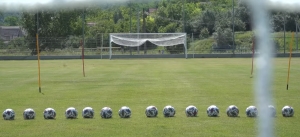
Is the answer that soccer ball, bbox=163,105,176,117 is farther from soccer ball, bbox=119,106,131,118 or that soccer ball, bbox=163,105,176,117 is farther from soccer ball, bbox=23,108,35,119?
soccer ball, bbox=23,108,35,119

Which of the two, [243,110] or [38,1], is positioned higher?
[38,1]

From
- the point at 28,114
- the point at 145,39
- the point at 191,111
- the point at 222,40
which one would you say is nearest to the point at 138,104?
the point at 191,111

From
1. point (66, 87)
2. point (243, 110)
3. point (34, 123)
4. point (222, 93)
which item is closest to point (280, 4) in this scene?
point (34, 123)

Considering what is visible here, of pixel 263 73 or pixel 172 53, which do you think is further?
pixel 172 53

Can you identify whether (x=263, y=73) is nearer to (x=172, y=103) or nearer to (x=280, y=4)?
(x=280, y=4)

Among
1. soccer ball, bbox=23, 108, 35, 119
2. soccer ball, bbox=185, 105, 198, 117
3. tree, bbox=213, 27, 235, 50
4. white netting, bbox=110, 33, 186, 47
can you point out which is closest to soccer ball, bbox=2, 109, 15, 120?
soccer ball, bbox=23, 108, 35, 119

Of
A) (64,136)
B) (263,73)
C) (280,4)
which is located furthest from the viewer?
(64,136)

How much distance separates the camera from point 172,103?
55.9ft

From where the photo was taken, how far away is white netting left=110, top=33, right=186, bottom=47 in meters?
62.4

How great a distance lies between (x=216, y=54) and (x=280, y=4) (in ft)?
206

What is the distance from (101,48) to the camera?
64.8 meters

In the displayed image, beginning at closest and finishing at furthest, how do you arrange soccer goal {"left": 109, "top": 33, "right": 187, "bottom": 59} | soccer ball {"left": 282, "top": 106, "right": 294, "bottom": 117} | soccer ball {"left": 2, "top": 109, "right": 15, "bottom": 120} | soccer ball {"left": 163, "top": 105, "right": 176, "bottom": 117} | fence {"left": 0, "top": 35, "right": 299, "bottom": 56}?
soccer ball {"left": 282, "top": 106, "right": 294, "bottom": 117}
soccer ball {"left": 2, "top": 109, "right": 15, "bottom": 120}
soccer ball {"left": 163, "top": 105, "right": 176, "bottom": 117}
soccer goal {"left": 109, "top": 33, "right": 187, "bottom": 59}
fence {"left": 0, "top": 35, "right": 299, "bottom": 56}

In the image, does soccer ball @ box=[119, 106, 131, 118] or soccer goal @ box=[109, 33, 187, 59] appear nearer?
soccer ball @ box=[119, 106, 131, 118]

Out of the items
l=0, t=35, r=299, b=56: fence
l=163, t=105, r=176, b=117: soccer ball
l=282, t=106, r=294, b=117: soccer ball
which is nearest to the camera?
l=282, t=106, r=294, b=117: soccer ball
